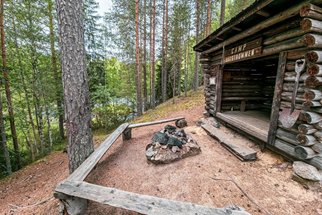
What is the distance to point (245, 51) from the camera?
12.9 ft

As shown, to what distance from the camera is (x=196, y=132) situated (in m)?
5.24

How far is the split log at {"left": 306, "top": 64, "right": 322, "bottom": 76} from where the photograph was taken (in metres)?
2.22

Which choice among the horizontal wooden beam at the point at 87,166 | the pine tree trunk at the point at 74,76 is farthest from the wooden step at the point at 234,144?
the pine tree trunk at the point at 74,76

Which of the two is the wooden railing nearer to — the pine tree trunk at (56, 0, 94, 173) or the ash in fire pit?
the pine tree trunk at (56, 0, 94, 173)

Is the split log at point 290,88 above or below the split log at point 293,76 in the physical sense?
below

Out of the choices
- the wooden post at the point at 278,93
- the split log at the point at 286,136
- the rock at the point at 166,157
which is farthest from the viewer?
the rock at the point at 166,157

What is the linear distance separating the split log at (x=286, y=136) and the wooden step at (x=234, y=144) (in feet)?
2.34

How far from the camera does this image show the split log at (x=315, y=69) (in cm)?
222

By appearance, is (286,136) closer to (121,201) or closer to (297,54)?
(297,54)

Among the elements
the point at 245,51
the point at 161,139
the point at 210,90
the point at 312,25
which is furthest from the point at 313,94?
the point at 210,90

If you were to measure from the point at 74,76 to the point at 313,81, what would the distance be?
15.1ft

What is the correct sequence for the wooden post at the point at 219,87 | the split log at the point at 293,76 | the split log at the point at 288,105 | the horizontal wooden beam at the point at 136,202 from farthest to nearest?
the wooden post at the point at 219,87 → the split log at the point at 288,105 → the split log at the point at 293,76 → the horizontal wooden beam at the point at 136,202

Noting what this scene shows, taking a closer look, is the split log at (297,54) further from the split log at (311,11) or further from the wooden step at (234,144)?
the wooden step at (234,144)

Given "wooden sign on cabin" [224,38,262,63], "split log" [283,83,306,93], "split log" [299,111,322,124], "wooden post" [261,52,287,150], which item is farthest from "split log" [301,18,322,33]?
"split log" [299,111,322,124]
